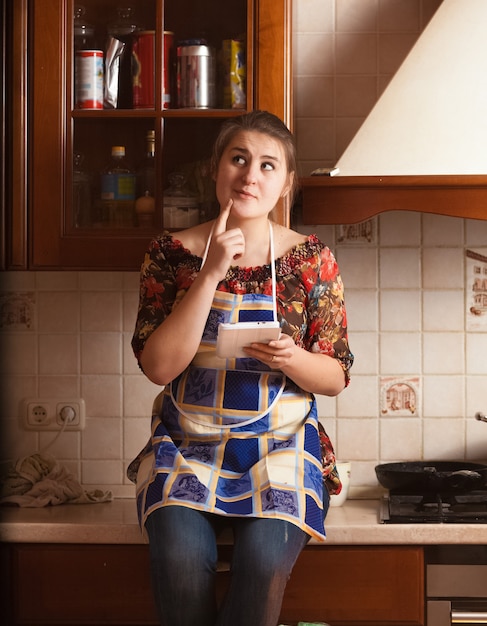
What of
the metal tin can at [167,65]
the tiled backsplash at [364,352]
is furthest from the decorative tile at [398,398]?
the metal tin can at [167,65]

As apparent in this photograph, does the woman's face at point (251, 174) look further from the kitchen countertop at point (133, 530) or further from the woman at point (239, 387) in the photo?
the kitchen countertop at point (133, 530)

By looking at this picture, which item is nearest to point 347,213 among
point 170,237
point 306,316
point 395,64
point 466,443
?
point 306,316

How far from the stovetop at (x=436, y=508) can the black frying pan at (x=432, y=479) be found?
0.7 inches

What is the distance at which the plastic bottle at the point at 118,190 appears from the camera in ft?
6.77

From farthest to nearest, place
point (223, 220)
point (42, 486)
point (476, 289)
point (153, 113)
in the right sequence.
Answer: point (476, 289) < point (42, 486) < point (153, 113) < point (223, 220)

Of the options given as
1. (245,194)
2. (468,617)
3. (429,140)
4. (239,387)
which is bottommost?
(468,617)

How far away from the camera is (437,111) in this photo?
1980mm

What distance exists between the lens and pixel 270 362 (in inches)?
69.2

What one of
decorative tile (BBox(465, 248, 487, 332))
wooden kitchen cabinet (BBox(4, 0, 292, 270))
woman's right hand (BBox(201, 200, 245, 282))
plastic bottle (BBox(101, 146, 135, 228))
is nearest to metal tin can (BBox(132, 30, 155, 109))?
wooden kitchen cabinet (BBox(4, 0, 292, 270))

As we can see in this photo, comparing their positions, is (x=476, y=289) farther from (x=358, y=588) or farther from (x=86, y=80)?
(x=86, y=80)

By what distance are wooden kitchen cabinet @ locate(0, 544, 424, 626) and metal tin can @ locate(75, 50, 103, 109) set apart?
3.23 feet

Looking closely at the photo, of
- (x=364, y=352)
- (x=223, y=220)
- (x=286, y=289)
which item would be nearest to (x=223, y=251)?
(x=223, y=220)

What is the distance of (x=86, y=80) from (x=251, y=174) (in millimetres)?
484

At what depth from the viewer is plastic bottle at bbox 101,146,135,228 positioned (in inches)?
81.2
